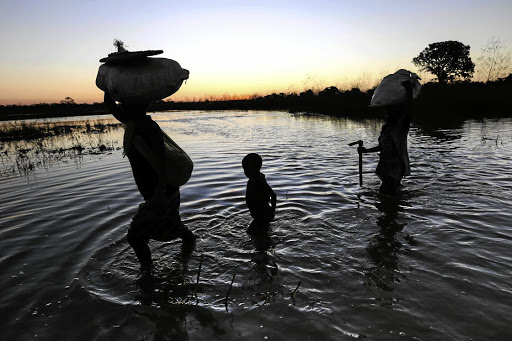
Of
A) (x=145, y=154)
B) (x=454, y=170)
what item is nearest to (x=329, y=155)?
(x=454, y=170)

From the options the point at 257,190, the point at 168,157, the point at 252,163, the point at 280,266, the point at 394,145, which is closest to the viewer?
the point at 168,157

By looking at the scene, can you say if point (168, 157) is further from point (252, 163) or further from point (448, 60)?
point (448, 60)

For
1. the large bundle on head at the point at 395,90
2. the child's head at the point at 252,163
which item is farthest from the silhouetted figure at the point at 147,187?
the large bundle on head at the point at 395,90

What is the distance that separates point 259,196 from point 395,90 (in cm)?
261

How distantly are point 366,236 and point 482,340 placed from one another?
1.88 metres

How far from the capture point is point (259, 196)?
153 inches

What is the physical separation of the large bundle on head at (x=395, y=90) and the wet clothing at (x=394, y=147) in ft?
0.86

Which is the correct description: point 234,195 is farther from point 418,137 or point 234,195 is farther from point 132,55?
point 418,137

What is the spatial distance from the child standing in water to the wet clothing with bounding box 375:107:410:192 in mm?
2246

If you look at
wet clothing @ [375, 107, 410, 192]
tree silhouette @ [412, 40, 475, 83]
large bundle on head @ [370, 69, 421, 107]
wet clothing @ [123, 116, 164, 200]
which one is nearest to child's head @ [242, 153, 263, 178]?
wet clothing @ [123, 116, 164, 200]

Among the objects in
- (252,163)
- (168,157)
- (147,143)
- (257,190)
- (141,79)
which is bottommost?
(257,190)

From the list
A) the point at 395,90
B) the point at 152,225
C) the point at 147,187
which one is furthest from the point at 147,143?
the point at 395,90

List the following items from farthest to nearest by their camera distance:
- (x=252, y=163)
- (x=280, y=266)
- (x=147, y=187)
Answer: (x=252, y=163) < (x=280, y=266) < (x=147, y=187)

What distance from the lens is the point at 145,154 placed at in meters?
2.88
